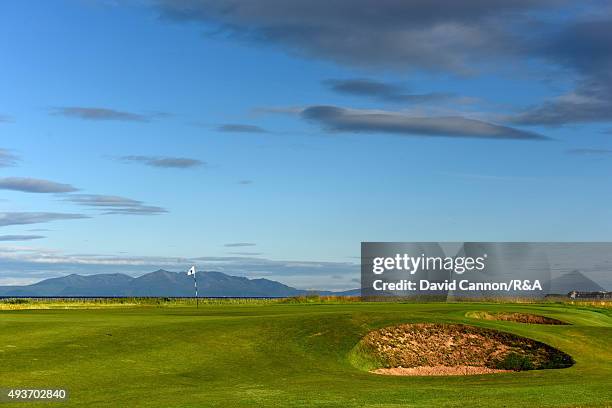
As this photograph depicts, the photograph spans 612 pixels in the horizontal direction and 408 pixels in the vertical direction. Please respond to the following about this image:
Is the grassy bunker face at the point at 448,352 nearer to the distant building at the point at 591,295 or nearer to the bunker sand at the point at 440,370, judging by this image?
the bunker sand at the point at 440,370

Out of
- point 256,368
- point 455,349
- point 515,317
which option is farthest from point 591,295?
point 256,368

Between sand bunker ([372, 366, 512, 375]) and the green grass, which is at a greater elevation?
the green grass

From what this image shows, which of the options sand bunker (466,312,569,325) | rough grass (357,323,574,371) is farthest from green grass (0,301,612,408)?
sand bunker (466,312,569,325)

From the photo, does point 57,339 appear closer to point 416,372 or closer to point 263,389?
point 263,389

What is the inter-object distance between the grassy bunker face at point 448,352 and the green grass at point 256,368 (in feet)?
3.02

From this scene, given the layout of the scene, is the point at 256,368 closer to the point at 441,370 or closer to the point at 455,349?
the point at 441,370

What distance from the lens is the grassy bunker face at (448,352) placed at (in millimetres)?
37781

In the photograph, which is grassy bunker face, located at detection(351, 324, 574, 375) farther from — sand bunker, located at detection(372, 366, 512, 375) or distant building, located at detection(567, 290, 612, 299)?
distant building, located at detection(567, 290, 612, 299)

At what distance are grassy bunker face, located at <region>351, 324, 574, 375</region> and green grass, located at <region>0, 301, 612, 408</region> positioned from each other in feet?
3.02

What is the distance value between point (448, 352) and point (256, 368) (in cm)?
1363

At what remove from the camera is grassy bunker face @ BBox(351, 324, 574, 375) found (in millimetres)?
37781

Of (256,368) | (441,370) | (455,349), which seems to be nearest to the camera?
(256,368)

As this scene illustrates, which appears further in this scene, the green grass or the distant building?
the distant building

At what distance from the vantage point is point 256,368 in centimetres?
3153
